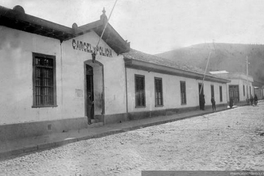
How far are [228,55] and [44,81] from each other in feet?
313

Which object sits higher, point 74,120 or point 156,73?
point 156,73

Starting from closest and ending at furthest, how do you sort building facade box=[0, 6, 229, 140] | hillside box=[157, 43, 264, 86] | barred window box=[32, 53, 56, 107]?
building facade box=[0, 6, 229, 140]
barred window box=[32, 53, 56, 107]
hillside box=[157, 43, 264, 86]

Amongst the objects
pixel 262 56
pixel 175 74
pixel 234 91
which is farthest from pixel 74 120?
pixel 262 56

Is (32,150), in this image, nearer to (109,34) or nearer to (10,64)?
(10,64)

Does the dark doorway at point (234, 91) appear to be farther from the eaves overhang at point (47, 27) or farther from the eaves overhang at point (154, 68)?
the eaves overhang at point (47, 27)

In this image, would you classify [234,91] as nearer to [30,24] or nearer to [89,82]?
[89,82]

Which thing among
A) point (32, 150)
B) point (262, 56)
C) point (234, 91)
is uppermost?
point (262, 56)

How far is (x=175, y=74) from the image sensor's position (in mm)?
18141

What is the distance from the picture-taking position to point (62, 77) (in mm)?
9344

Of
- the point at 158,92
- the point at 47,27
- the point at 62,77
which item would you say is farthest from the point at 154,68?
the point at 47,27

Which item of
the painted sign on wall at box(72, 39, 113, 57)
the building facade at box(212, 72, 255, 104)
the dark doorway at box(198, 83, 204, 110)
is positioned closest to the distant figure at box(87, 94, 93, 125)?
the painted sign on wall at box(72, 39, 113, 57)

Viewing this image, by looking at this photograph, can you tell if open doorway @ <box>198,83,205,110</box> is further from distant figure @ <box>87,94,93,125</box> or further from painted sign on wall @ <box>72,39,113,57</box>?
distant figure @ <box>87,94,93,125</box>

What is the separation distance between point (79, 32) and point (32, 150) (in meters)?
5.09

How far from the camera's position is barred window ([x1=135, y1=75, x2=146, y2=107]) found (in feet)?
45.7
